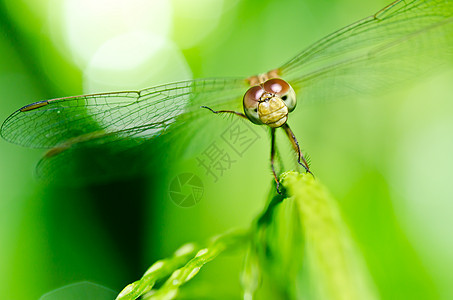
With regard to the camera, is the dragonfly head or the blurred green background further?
the blurred green background

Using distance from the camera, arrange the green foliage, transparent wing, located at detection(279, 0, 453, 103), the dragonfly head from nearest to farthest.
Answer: the green foliage < the dragonfly head < transparent wing, located at detection(279, 0, 453, 103)

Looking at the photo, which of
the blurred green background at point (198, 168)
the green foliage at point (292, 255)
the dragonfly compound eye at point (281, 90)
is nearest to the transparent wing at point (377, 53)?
the blurred green background at point (198, 168)

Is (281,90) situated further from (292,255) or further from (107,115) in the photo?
(292,255)

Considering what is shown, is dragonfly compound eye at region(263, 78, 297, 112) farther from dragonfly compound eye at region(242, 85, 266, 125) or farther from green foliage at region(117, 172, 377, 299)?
green foliage at region(117, 172, 377, 299)

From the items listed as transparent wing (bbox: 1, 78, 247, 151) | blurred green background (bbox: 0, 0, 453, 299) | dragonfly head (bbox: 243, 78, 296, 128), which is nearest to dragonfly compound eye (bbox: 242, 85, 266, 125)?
dragonfly head (bbox: 243, 78, 296, 128)

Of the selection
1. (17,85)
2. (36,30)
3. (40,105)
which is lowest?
(40,105)

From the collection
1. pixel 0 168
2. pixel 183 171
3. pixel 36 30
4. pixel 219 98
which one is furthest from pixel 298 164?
pixel 36 30

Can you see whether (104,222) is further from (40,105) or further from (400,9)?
(400,9)
